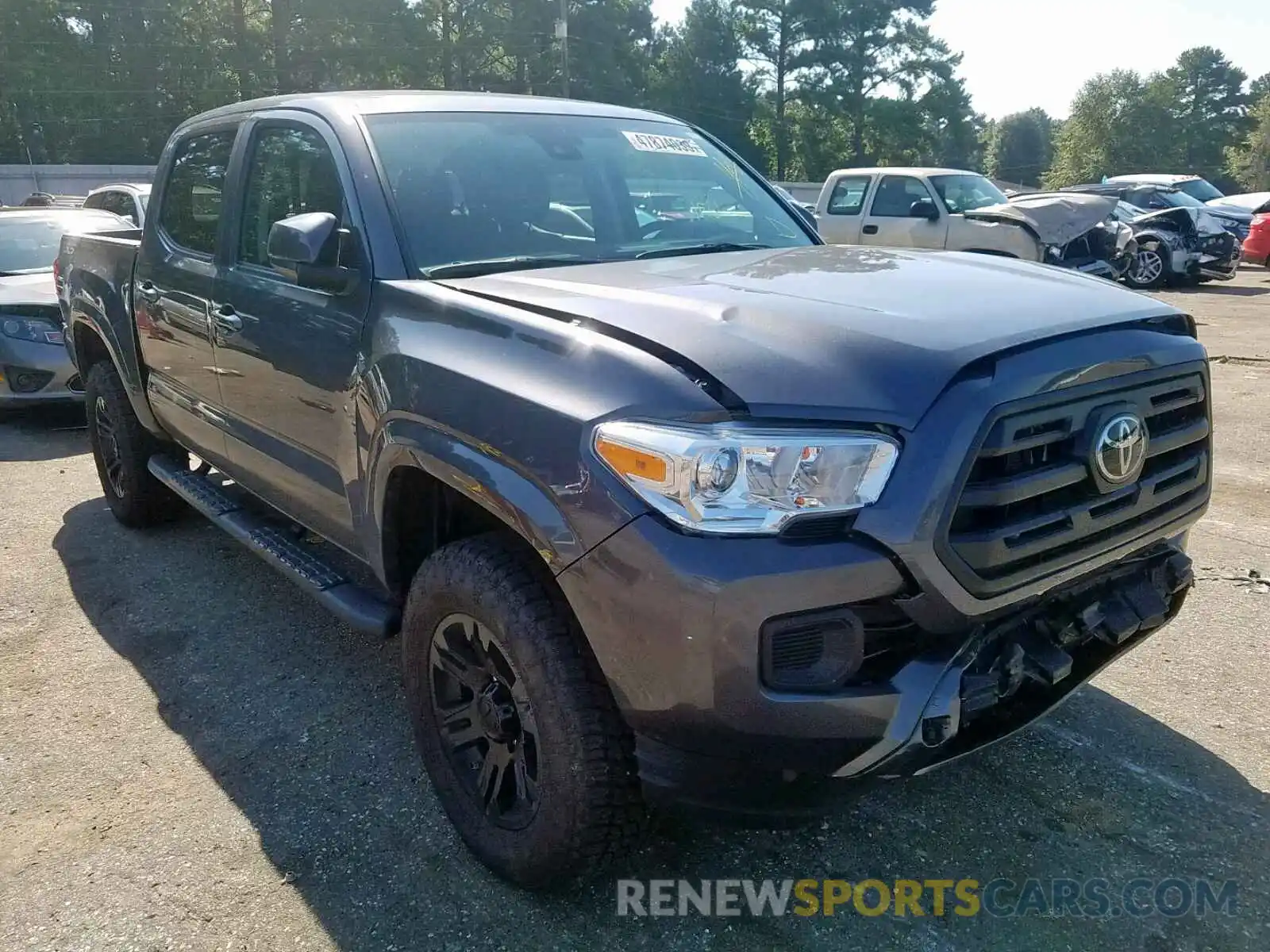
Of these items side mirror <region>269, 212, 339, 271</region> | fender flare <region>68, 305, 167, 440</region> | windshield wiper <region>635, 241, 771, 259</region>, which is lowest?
fender flare <region>68, 305, 167, 440</region>

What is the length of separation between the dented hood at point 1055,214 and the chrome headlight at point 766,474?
1159cm

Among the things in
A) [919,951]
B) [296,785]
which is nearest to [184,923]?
[296,785]

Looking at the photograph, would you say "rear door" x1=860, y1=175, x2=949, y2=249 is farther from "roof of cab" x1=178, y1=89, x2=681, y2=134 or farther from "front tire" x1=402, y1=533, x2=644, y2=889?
"front tire" x1=402, y1=533, x2=644, y2=889

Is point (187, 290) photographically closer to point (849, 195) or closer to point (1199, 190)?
point (849, 195)

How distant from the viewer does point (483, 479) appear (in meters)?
2.17

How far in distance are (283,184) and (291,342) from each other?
0.64 meters

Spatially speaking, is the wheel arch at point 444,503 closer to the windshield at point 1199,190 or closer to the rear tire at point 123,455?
the rear tire at point 123,455

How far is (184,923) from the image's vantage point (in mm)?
2357

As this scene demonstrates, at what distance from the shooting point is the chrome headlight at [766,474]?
1.83 m

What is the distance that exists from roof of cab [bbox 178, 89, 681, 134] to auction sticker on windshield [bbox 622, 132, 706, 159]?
0.42ft

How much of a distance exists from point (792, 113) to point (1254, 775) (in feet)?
187

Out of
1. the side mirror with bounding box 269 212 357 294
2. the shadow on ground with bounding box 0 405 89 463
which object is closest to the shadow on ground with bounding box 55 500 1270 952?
the side mirror with bounding box 269 212 357 294

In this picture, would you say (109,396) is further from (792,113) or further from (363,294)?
(792,113)

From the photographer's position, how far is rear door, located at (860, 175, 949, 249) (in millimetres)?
13023
